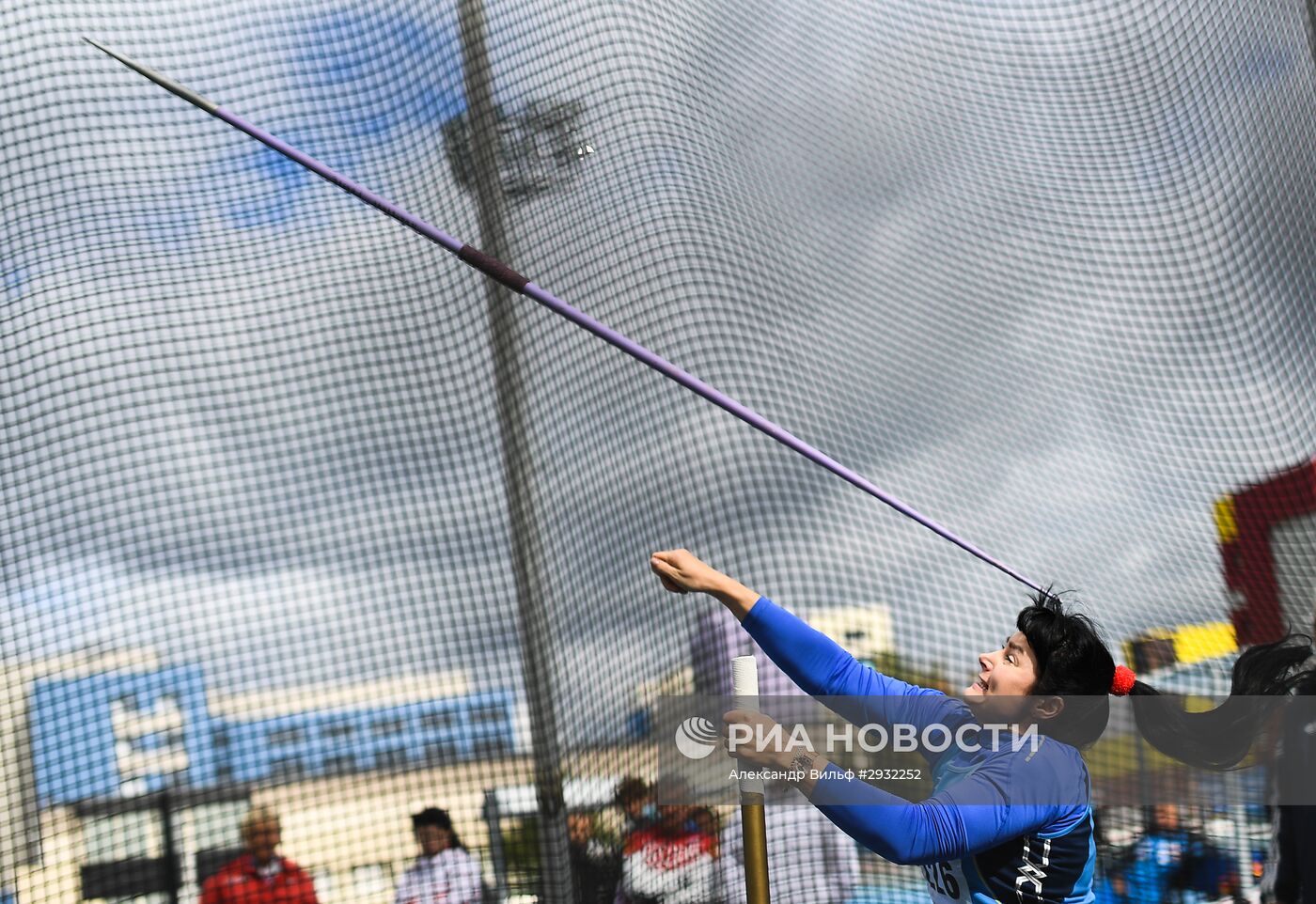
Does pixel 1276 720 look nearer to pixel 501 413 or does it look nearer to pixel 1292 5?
pixel 501 413

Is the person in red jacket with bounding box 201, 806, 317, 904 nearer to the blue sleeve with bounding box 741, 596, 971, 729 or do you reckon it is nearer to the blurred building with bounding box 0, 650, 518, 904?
the blurred building with bounding box 0, 650, 518, 904

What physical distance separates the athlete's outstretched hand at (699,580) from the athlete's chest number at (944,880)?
48 centimetres

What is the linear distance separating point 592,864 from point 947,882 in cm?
264

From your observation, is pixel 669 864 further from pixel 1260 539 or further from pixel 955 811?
pixel 1260 539

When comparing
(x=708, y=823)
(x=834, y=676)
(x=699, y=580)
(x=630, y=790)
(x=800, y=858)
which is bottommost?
(x=800, y=858)

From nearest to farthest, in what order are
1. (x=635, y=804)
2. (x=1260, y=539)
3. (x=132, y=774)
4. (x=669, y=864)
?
(x=669, y=864) < (x=635, y=804) < (x=132, y=774) < (x=1260, y=539)

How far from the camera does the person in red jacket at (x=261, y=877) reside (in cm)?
386

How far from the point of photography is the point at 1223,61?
5.07 metres

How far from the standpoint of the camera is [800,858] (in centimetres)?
411

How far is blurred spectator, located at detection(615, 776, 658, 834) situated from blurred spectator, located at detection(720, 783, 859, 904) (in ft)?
0.98

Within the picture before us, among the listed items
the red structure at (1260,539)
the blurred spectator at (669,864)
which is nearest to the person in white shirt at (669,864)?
the blurred spectator at (669,864)

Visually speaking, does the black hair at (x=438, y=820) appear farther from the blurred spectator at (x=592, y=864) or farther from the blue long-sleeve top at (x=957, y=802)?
the blue long-sleeve top at (x=957, y=802)

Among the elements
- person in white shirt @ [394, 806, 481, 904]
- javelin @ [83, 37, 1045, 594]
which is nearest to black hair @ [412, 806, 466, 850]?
person in white shirt @ [394, 806, 481, 904]

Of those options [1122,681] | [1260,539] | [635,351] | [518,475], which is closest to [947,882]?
[1122,681]
